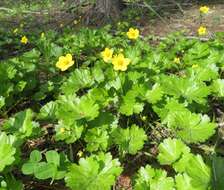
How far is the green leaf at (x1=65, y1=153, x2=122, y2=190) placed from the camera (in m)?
1.86

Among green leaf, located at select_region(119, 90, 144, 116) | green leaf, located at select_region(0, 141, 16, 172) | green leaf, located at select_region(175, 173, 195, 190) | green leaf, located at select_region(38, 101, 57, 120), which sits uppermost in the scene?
green leaf, located at select_region(0, 141, 16, 172)

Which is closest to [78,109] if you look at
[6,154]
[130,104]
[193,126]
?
[130,104]

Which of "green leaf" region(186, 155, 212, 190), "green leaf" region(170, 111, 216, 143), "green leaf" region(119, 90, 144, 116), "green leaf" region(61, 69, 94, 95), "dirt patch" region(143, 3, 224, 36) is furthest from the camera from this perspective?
"dirt patch" region(143, 3, 224, 36)

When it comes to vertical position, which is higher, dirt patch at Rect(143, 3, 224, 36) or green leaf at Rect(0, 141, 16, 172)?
green leaf at Rect(0, 141, 16, 172)

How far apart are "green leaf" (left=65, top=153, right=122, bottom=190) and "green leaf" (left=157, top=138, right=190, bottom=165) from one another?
299 mm

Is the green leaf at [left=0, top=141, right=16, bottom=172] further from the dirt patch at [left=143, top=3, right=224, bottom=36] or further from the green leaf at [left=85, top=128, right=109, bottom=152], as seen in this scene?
the dirt patch at [left=143, top=3, right=224, bottom=36]

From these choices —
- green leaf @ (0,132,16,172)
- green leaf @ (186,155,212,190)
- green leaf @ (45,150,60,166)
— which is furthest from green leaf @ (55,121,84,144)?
green leaf @ (186,155,212,190)

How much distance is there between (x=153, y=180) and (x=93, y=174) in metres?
0.32

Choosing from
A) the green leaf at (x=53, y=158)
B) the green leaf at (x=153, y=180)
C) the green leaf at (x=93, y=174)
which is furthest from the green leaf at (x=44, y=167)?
the green leaf at (x=153, y=180)

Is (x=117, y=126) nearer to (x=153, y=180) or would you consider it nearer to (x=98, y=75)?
(x=153, y=180)

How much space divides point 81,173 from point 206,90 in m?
1.20

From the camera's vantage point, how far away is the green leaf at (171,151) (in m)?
2.09

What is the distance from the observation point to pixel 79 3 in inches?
327

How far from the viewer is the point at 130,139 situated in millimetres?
2299
